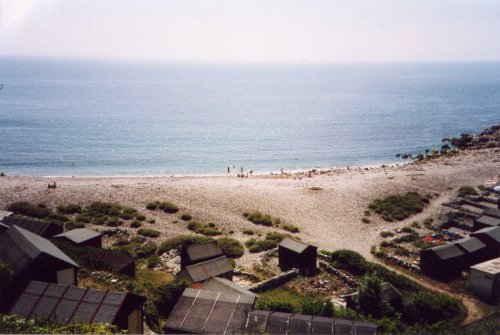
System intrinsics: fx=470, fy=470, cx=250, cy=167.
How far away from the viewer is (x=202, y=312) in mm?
18609

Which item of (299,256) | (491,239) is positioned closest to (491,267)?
(491,239)

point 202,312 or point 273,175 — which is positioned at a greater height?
point 202,312

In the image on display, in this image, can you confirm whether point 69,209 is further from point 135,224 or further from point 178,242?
point 178,242

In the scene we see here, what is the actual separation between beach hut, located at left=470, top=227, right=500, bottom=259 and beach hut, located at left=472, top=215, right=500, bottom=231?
11.2 ft

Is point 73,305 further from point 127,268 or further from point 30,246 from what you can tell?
point 127,268

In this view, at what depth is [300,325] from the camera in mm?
16766

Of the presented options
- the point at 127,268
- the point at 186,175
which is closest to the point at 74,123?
the point at 186,175

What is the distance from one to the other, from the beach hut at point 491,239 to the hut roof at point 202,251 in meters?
19.9

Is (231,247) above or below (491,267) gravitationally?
below

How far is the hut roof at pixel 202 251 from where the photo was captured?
31948 millimetres

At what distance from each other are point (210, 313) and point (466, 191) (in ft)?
153

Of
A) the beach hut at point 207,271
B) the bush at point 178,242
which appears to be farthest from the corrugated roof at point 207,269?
the bush at point 178,242

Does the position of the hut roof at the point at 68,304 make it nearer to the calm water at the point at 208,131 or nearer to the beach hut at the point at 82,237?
the beach hut at the point at 82,237

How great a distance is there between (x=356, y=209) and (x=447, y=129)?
3385 inches
